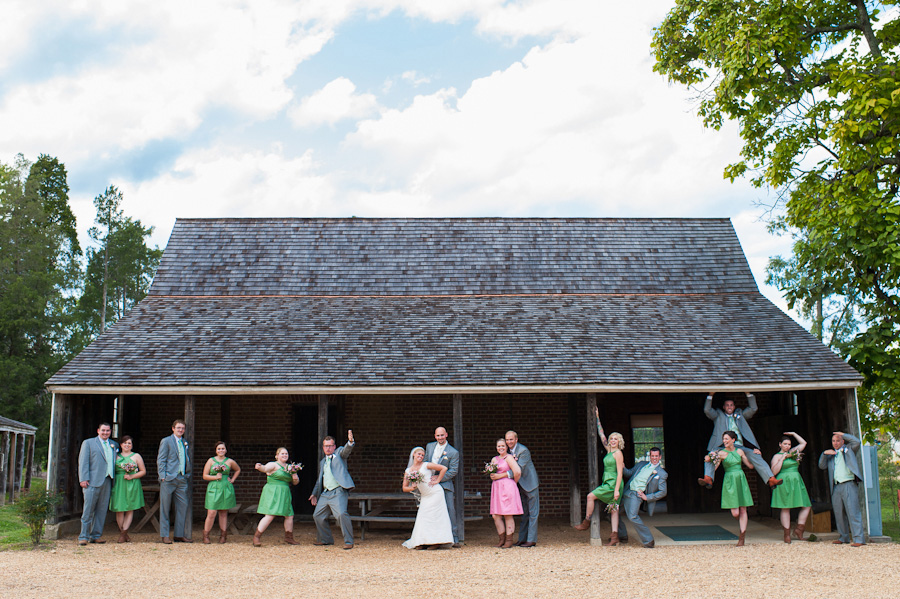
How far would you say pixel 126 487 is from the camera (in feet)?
33.3

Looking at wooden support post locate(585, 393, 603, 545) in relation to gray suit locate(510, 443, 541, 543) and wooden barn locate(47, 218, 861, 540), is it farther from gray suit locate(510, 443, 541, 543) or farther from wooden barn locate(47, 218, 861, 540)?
gray suit locate(510, 443, 541, 543)

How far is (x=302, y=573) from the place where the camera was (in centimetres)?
815

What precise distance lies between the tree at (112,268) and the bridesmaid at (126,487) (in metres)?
23.2

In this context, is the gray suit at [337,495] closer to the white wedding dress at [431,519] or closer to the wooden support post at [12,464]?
the white wedding dress at [431,519]

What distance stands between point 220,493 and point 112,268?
25620mm

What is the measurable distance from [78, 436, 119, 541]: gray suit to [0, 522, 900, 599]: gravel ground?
0.31 meters

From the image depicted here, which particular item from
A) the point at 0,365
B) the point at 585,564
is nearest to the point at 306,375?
the point at 585,564

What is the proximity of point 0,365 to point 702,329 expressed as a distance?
24333 mm

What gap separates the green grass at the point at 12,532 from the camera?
1023 cm

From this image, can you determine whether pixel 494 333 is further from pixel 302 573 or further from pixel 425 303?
pixel 302 573

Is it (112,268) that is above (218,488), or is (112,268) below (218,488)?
above

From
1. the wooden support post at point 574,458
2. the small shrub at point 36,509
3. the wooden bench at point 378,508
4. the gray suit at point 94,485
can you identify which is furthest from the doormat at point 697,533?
the small shrub at point 36,509

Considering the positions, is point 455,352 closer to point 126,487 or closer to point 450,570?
point 450,570

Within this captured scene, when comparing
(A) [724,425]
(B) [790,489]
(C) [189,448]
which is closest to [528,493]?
(A) [724,425]
